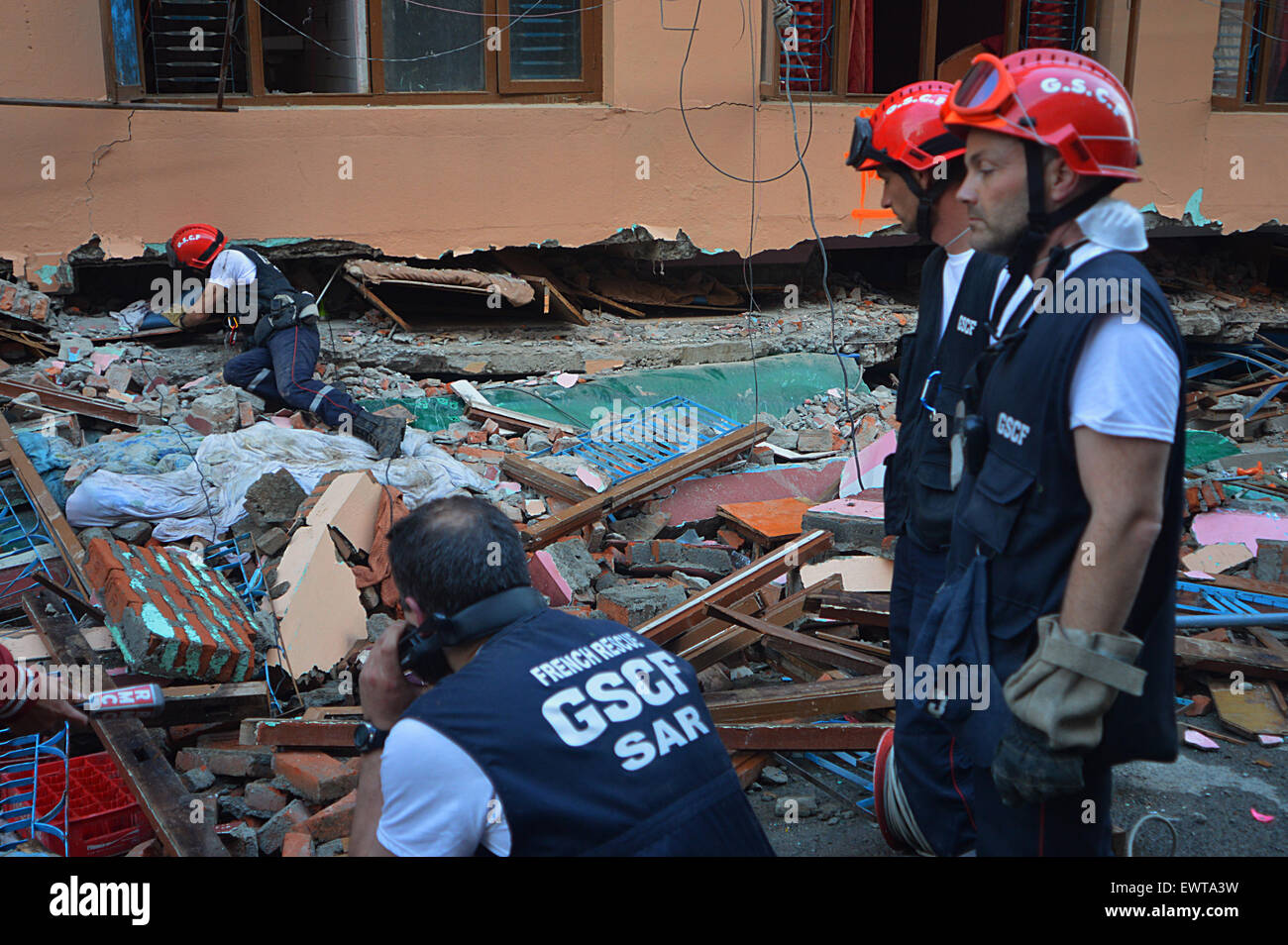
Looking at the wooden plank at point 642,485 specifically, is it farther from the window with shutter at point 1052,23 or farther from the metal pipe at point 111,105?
the window with shutter at point 1052,23

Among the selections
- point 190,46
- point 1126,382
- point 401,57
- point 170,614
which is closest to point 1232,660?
point 1126,382

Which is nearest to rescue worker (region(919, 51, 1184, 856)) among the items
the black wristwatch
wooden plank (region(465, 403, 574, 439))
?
the black wristwatch

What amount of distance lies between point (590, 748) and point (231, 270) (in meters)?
6.14

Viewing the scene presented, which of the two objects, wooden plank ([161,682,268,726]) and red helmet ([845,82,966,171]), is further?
wooden plank ([161,682,268,726])

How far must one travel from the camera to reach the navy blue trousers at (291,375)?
6703 mm

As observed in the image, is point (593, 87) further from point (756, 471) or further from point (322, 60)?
point (756, 471)

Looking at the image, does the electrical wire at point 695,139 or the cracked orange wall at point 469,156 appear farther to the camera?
the electrical wire at point 695,139

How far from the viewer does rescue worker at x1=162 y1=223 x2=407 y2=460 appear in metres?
6.89

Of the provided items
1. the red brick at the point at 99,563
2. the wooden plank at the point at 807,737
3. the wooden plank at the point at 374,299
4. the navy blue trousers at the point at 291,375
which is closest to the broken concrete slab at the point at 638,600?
the wooden plank at the point at 807,737

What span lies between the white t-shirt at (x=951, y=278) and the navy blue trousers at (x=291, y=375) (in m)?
4.46

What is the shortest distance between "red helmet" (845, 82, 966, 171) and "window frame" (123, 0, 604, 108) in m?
5.39

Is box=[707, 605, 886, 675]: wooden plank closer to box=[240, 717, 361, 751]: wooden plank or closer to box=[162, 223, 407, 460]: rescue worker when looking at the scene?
box=[240, 717, 361, 751]: wooden plank
